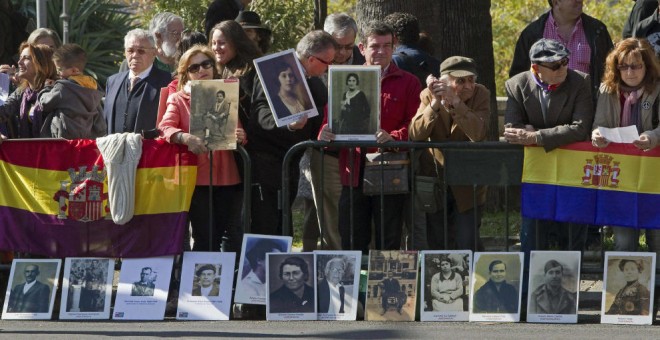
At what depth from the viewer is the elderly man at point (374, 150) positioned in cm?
1022

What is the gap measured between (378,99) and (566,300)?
75.1 inches

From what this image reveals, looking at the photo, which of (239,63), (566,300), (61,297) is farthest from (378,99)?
(61,297)

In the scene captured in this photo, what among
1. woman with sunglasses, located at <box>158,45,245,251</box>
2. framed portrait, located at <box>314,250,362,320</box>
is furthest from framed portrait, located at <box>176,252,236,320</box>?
framed portrait, located at <box>314,250,362,320</box>

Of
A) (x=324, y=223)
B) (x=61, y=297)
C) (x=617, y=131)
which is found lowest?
(x=61, y=297)

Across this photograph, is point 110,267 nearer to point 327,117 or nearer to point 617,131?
point 327,117

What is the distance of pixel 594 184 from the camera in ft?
31.8

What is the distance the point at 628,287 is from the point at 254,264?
2.59 m

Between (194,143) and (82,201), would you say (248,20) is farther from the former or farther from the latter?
(82,201)

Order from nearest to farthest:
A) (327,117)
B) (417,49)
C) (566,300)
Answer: (566,300) < (327,117) < (417,49)

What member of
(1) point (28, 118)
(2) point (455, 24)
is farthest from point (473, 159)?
(2) point (455, 24)

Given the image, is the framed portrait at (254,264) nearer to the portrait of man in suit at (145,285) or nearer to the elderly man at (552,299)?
the portrait of man in suit at (145,285)

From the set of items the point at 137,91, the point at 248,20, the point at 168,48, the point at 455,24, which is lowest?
the point at 137,91

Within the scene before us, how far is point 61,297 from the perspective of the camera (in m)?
9.91

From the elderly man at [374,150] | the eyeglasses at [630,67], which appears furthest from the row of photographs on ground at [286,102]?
the eyeglasses at [630,67]
